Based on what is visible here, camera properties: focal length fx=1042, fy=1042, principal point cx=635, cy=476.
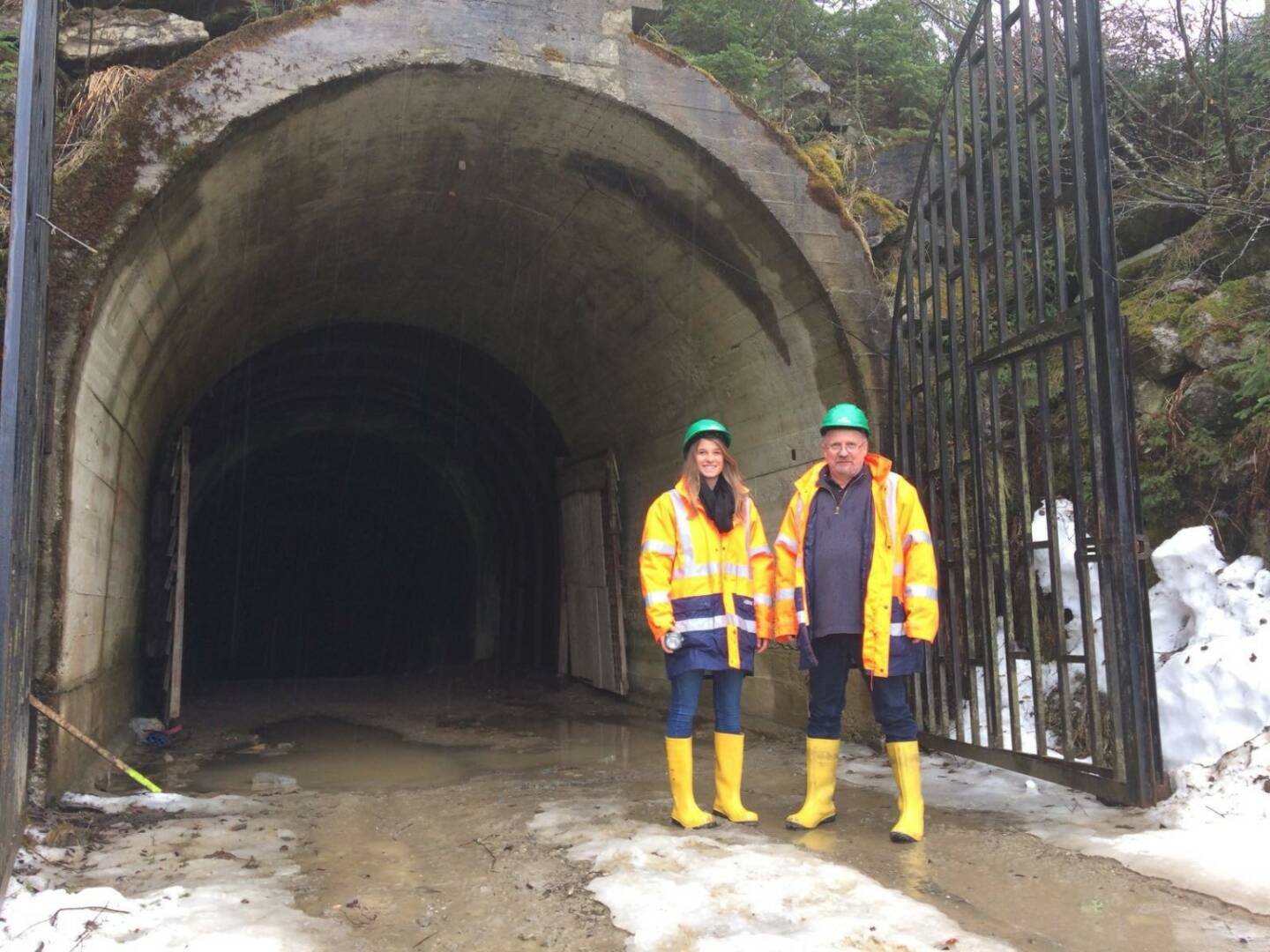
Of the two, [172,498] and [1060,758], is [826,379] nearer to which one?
[1060,758]

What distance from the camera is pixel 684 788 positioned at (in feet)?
14.4

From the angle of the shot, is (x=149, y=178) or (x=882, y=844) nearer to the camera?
(x=882, y=844)

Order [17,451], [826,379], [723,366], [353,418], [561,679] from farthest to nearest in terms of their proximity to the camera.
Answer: [353,418]
[561,679]
[723,366]
[826,379]
[17,451]

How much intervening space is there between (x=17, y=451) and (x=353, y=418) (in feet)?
33.2

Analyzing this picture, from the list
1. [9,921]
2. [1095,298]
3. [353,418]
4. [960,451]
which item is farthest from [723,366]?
[353,418]

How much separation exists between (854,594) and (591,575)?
18.2ft

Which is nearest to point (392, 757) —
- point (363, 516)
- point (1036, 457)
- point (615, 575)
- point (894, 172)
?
point (615, 575)

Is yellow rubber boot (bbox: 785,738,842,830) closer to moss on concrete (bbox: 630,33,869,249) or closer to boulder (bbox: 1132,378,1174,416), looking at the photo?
boulder (bbox: 1132,378,1174,416)

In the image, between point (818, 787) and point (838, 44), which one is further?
point (838, 44)

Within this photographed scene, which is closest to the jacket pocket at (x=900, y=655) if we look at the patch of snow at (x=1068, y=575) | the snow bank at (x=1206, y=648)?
the snow bank at (x=1206, y=648)

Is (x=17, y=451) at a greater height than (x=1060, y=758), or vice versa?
(x=17, y=451)

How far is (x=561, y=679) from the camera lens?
412 inches

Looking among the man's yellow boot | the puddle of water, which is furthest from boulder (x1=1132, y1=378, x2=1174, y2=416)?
the puddle of water

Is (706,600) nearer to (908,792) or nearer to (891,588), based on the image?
(891,588)
